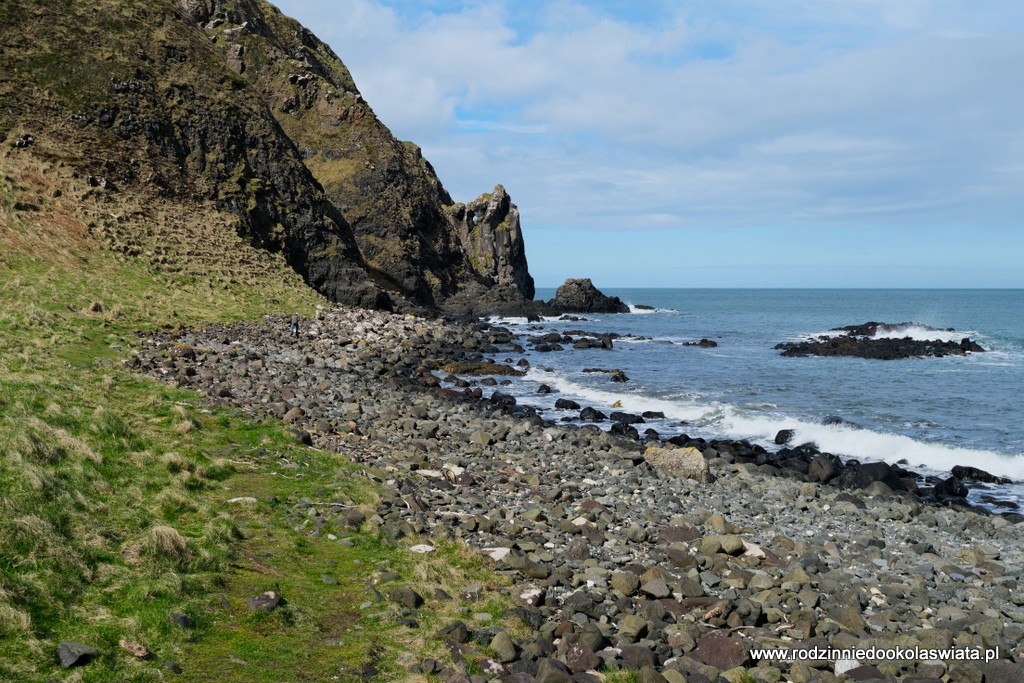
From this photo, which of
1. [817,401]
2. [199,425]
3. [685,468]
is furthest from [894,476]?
[199,425]

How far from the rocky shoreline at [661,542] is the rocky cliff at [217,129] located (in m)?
36.4

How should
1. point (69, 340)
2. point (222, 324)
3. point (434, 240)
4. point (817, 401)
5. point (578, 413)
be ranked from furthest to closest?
point (434, 240) → point (222, 324) → point (817, 401) → point (578, 413) → point (69, 340)

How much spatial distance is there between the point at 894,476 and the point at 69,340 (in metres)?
26.9

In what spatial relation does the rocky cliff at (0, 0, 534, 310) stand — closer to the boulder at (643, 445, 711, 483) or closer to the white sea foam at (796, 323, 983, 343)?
the boulder at (643, 445, 711, 483)

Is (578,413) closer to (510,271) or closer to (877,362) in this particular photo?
(877,362)

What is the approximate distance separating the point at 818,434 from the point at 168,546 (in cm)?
2397

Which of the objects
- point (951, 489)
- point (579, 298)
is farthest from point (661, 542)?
point (579, 298)

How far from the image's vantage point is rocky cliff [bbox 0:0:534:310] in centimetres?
5216

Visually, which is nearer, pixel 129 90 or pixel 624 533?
pixel 624 533

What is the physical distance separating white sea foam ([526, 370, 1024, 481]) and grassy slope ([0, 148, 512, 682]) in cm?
1851

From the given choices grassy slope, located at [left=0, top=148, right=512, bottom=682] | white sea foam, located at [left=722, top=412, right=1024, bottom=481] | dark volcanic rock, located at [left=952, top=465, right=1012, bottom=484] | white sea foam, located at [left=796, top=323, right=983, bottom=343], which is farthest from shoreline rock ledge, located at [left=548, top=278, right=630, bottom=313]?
grassy slope, located at [left=0, top=148, right=512, bottom=682]

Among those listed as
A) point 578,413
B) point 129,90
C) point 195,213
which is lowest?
point 578,413

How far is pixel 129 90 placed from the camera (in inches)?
2250

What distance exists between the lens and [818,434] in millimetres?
26172
